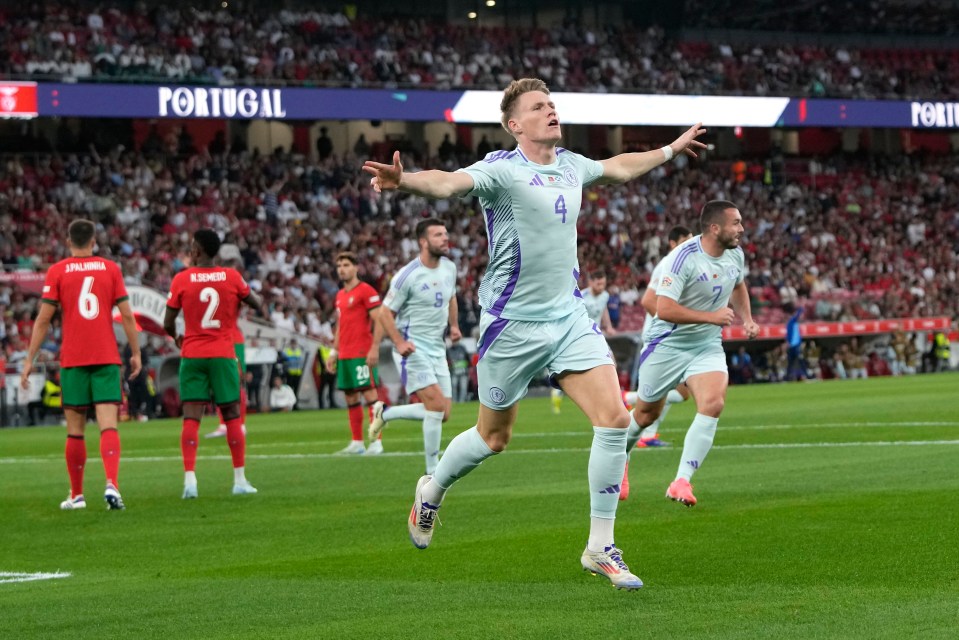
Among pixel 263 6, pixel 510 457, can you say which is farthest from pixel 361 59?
pixel 510 457

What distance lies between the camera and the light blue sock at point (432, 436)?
1388 cm

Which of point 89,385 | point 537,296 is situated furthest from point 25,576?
point 89,385

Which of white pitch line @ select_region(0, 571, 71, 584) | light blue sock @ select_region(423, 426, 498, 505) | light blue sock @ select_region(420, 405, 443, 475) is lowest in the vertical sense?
white pitch line @ select_region(0, 571, 71, 584)

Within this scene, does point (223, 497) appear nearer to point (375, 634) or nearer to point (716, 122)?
point (375, 634)

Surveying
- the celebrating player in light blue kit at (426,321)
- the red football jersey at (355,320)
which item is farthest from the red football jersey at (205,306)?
the red football jersey at (355,320)

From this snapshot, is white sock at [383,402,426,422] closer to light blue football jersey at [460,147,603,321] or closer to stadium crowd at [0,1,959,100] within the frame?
light blue football jersey at [460,147,603,321]

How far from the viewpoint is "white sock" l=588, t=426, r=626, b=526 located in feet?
24.7

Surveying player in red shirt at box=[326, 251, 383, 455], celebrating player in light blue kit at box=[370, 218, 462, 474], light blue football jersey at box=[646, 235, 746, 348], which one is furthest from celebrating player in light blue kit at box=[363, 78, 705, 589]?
player in red shirt at box=[326, 251, 383, 455]

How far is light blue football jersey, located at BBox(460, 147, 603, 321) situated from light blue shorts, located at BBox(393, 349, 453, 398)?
6.46 m

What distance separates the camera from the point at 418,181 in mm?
6961

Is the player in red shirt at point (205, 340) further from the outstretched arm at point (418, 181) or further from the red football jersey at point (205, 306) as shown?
the outstretched arm at point (418, 181)

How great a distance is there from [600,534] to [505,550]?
1.58 m

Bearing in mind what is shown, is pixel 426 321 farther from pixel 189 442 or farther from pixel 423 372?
pixel 189 442

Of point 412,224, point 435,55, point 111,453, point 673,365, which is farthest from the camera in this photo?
point 435,55
